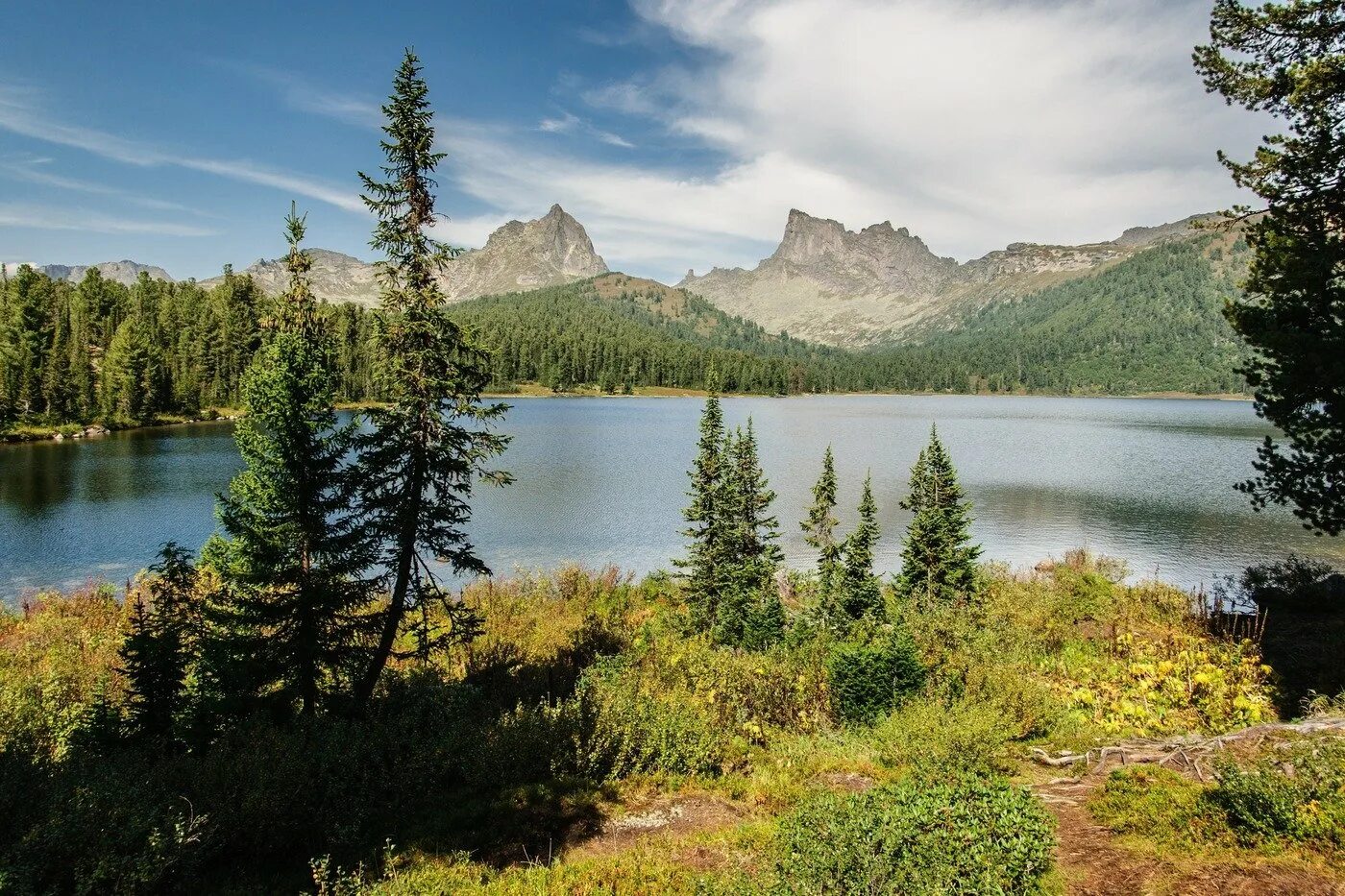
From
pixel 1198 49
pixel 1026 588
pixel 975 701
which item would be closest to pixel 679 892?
pixel 975 701

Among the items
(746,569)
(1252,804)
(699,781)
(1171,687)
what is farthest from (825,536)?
(1252,804)

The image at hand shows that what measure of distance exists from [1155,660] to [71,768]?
22.0 m

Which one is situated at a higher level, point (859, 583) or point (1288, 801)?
point (1288, 801)

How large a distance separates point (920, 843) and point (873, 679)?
788 centimetres

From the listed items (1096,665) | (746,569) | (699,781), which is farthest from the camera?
(746,569)

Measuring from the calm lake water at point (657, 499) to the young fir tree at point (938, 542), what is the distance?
9819 mm

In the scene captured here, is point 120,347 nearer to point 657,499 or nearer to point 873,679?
point 657,499

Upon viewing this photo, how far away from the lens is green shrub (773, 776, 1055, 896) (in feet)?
22.2

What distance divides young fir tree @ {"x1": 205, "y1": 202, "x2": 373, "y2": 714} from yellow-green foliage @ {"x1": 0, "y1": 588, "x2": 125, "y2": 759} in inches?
106

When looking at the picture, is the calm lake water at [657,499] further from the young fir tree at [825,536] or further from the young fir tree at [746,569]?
the young fir tree at [746,569]

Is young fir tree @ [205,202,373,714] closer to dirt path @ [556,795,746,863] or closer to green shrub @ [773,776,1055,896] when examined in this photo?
dirt path @ [556,795,746,863]

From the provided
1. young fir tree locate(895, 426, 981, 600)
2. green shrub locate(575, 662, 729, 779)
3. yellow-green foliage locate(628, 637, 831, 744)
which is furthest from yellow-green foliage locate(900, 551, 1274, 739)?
green shrub locate(575, 662, 729, 779)

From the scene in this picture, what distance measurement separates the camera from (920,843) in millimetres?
7305

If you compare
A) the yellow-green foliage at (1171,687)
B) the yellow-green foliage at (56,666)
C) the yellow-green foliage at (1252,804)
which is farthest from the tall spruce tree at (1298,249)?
the yellow-green foliage at (56,666)
